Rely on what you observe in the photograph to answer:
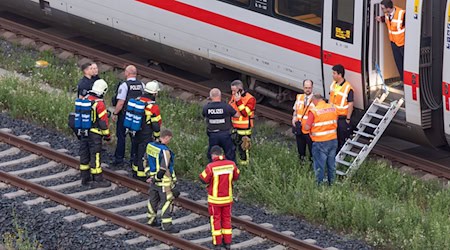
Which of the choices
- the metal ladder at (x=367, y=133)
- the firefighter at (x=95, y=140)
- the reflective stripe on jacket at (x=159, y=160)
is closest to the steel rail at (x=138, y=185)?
the firefighter at (x=95, y=140)

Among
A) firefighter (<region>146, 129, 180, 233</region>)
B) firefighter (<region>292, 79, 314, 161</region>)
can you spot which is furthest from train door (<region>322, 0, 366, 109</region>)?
firefighter (<region>146, 129, 180, 233</region>)

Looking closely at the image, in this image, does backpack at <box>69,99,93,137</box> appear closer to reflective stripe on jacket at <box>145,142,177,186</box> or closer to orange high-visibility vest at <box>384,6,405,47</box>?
reflective stripe on jacket at <box>145,142,177,186</box>

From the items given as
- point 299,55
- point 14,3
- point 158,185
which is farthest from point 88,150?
point 14,3

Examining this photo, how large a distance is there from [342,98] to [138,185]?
3071mm

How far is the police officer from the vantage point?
52.2 feet

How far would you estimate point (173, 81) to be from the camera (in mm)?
20859

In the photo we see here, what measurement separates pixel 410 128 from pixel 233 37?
3.34 metres

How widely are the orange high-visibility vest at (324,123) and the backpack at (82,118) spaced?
2.93 meters

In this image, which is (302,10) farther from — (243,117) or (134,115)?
(134,115)

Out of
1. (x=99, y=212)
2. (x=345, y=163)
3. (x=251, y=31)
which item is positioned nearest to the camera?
(x=99, y=212)

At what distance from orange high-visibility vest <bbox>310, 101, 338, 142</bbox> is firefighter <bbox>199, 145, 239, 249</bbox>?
2.29m

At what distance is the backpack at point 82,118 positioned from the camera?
15.8 metres

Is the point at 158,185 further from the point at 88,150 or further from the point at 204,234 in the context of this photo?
the point at 88,150

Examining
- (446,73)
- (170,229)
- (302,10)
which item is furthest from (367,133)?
(170,229)
